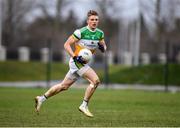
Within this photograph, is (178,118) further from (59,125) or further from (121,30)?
(121,30)

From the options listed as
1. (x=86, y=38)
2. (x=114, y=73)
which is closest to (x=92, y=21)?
(x=86, y=38)

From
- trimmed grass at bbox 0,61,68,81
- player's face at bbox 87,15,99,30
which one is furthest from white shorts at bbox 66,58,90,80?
trimmed grass at bbox 0,61,68,81

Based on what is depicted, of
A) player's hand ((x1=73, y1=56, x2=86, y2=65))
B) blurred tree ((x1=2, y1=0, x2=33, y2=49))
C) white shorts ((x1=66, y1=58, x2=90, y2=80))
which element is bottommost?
blurred tree ((x1=2, y1=0, x2=33, y2=49))

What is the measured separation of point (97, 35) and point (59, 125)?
114 inches

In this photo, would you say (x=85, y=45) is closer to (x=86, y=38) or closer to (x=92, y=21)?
(x=86, y=38)

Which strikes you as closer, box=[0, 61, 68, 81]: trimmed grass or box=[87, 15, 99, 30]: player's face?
box=[87, 15, 99, 30]: player's face

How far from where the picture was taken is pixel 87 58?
14.2 metres

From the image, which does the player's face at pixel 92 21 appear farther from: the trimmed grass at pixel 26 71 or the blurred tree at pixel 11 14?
the blurred tree at pixel 11 14

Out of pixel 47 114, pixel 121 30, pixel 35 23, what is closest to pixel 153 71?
pixel 47 114

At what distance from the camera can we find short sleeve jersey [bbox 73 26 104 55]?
14.3m

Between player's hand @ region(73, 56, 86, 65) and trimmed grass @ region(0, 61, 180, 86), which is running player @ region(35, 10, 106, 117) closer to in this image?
player's hand @ region(73, 56, 86, 65)

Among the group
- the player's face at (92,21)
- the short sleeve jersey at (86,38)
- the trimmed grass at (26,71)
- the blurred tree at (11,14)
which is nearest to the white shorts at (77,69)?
the short sleeve jersey at (86,38)

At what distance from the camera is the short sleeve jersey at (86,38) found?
563 inches

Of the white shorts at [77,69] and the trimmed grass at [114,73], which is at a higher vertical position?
the white shorts at [77,69]
